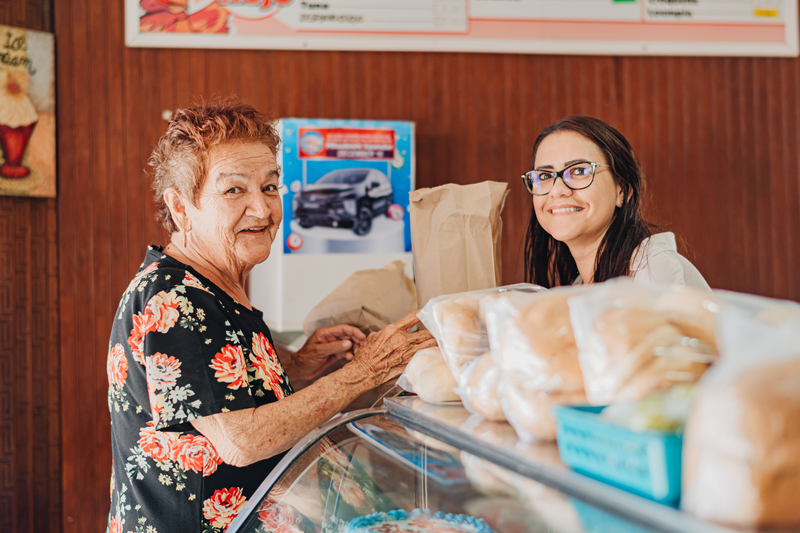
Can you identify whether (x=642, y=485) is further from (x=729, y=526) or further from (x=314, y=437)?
(x=314, y=437)

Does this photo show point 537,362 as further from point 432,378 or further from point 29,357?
point 29,357

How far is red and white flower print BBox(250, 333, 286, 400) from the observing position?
1229 millimetres

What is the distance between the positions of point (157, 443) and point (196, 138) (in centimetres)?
68

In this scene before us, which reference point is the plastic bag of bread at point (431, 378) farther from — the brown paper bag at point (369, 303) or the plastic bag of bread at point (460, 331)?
the brown paper bag at point (369, 303)

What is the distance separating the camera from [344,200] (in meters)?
2.76

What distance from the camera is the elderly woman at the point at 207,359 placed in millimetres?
1112

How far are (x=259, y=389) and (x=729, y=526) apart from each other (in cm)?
94

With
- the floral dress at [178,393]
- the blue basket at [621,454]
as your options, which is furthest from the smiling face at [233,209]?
the blue basket at [621,454]

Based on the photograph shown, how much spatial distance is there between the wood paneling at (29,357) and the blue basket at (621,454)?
305 cm

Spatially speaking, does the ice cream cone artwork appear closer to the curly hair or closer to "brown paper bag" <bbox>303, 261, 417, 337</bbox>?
the curly hair

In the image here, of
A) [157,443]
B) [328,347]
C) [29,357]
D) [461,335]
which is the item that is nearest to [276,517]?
[157,443]

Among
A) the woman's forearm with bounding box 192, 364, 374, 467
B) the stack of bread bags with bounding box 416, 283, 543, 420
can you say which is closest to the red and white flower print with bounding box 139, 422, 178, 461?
the woman's forearm with bounding box 192, 364, 374, 467

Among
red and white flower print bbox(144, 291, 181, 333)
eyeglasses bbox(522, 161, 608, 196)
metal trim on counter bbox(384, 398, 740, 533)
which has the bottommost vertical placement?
metal trim on counter bbox(384, 398, 740, 533)

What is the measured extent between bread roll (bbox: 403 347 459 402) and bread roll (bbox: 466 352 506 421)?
113mm
